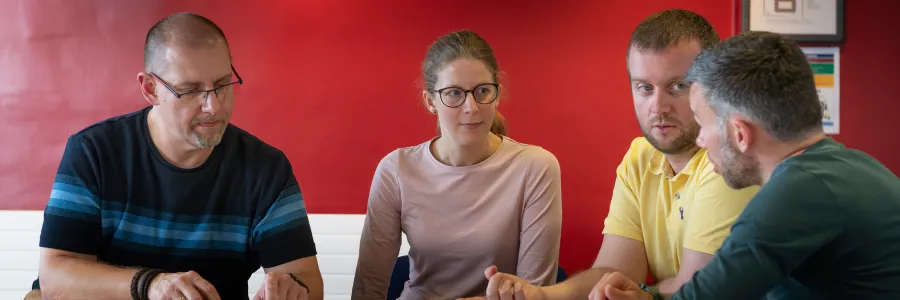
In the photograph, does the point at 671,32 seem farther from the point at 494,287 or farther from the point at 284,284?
the point at 284,284

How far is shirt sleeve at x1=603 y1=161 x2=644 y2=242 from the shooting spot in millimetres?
2262

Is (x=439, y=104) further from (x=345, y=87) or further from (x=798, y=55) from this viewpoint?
(x=345, y=87)

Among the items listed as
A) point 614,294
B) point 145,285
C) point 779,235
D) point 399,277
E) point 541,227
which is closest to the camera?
point 779,235

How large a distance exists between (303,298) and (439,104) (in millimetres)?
787

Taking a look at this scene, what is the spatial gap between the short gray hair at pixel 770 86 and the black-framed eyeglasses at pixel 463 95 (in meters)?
1.07

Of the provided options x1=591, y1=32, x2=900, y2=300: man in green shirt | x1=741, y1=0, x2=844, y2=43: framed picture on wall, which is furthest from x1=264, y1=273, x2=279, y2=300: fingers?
x1=741, y1=0, x2=844, y2=43: framed picture on wall

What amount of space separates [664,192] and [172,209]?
141 cm

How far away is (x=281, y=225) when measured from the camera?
2.32 metres

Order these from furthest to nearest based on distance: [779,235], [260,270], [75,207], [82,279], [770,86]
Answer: [260,270] → [75,207] → [82,279] → [770,86] → [779,235]

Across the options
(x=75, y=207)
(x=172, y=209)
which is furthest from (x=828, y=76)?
(x=75, y=207)

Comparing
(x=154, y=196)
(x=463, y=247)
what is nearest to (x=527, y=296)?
(x=463, y=247)

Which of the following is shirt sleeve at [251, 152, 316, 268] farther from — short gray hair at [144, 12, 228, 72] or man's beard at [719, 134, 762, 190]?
man's beard at [719, 134, 762, 190]

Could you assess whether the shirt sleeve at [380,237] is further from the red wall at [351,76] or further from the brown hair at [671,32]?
the red wall at [351,76]

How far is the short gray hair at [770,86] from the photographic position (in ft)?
4.82
